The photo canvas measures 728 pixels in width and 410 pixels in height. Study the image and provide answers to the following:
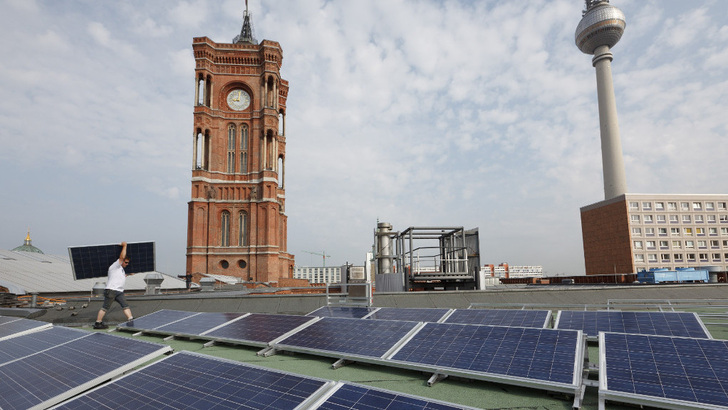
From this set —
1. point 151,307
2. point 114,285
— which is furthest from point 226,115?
point 114,285

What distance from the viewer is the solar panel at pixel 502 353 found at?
4.15m

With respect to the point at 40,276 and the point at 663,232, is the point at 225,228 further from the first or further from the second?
the point at 663,232

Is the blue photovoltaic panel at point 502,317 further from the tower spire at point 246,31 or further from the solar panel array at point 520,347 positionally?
the tower spire at point 246,31

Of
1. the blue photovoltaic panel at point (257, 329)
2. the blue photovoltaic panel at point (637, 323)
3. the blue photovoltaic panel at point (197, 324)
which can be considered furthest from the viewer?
the blue photovoltaic panel at point (197, 324)

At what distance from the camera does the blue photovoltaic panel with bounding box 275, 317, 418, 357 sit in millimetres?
5585

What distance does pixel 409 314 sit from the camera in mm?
8633

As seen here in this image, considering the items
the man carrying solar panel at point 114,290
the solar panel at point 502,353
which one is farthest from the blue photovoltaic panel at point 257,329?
the man carrying solar panel at point 114,290

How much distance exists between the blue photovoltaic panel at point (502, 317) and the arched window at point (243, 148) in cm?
5422

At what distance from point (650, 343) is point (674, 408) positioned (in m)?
1.34

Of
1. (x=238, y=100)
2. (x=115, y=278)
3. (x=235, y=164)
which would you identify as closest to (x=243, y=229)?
(x=235, y=164)

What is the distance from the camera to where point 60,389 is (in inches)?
159

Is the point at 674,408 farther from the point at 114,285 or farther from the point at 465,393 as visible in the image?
the point at 114,285

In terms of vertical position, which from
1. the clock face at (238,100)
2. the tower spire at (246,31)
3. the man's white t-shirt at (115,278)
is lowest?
the man's white t-shirt at (115,278)

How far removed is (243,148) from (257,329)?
55.0 metres
